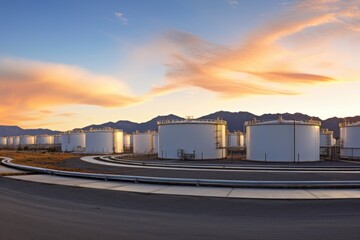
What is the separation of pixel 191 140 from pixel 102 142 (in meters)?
32.6

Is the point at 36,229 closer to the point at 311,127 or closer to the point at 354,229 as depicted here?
the point at 354,229

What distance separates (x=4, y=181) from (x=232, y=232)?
16.8 m

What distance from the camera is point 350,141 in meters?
58.8

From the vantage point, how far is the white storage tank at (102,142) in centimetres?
8256

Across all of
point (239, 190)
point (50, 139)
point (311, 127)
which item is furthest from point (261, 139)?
point (50, 139)

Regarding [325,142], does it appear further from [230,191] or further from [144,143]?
A: [230,191]

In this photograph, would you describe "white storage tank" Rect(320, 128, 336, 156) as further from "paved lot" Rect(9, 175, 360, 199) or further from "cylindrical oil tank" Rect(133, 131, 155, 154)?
"paved lot" Rect(9, 175, 360, 199)

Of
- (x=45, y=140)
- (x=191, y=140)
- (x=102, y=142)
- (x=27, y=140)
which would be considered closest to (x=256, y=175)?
(x=191, y=140)

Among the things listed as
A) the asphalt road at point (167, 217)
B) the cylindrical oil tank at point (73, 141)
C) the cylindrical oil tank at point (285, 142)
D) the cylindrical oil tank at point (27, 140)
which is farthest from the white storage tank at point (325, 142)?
the cylindrical oil tank at point (27, 140)

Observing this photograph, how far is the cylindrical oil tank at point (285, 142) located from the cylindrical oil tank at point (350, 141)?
29.9 ft

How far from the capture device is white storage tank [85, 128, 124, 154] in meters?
82.6

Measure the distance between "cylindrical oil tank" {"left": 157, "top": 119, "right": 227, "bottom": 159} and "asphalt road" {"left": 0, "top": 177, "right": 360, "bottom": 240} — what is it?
3997 cm

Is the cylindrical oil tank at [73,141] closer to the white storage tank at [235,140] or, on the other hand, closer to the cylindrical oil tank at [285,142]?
the white storage tank at [235,140]

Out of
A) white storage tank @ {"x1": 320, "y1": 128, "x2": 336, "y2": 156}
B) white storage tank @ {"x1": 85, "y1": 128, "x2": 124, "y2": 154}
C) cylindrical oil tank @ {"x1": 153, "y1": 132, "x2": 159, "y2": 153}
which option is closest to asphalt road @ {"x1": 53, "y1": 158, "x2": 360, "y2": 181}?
white storage tank @ {"x1": 320, "y1": 128, "x2": 336, "y2": 156}
